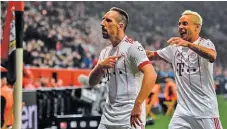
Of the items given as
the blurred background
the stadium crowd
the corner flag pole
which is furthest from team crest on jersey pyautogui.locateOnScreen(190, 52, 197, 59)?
the stadium crowd

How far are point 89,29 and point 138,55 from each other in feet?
67.2

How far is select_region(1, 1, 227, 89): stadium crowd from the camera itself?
22.7 metres

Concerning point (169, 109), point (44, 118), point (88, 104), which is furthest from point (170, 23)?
point (44, 118)

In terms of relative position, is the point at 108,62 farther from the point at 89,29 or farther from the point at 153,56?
the point at 89,29

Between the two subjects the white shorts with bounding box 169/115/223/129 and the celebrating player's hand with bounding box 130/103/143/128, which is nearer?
the celebrating player's hand with bounding box 130/103/143/128

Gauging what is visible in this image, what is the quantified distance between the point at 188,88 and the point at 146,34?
63.3ft

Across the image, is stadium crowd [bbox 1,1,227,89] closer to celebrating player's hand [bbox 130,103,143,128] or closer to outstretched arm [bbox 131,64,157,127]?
outstretched arm [bbox 131,64,157,127]

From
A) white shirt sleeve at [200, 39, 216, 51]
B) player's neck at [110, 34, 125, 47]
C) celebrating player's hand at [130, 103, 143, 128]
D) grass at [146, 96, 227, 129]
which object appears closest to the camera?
celebrating player's hand at [130, 103, 143, 128]

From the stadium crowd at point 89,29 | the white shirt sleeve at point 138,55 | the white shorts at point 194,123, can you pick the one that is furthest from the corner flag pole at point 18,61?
the stadium crowd at point 89,29

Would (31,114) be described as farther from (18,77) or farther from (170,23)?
(170,23)

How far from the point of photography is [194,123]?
19.5ft

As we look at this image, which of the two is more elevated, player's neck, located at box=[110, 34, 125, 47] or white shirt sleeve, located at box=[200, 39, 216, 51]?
player's neck, located at box=[110, 34, 125, 47]

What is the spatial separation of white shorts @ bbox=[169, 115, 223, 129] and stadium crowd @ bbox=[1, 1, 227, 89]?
15.4 m

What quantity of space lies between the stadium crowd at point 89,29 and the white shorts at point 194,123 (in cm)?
1537
